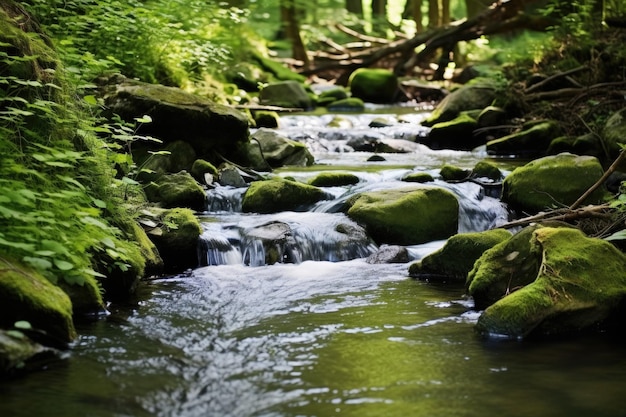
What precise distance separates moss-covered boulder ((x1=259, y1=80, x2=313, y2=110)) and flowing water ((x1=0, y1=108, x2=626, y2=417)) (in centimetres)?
1010

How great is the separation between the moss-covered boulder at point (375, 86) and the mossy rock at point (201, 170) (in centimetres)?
1071

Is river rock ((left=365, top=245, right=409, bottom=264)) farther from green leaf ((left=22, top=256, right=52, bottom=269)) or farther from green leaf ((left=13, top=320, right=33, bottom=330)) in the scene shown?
green leaf ((left=13, top=320, right=33, bottom=330))

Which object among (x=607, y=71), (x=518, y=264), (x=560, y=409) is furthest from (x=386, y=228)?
(x=607, y=71)

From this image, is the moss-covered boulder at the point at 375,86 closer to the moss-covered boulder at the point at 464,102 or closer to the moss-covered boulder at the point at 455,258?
the moss-covered boulder at the point at 464,102

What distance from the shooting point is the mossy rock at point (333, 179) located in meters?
9.14

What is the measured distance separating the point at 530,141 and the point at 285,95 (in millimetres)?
6860

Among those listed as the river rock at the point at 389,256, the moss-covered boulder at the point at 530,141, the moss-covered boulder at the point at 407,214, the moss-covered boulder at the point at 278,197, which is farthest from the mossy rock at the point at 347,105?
the river rock at the point at 389,256

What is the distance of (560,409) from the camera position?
3.48 meters

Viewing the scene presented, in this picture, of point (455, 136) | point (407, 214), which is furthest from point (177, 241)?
point (455, 136)

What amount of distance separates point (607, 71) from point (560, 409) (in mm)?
10148

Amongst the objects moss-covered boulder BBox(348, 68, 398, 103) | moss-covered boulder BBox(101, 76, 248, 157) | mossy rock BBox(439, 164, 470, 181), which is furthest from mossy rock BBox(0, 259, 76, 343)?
moss-covered boulder BBox(348, 68, 398, 103)

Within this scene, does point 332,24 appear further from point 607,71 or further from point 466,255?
point 466,255

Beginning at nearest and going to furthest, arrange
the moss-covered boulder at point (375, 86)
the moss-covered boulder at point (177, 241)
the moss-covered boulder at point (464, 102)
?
1. the moss-covered boulder at point (177, 241)
2. the moss-covered boulder at point (464, 102)
3. the moss-covered boulder at point (375, 86)

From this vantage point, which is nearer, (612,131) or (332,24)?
(612,131)
